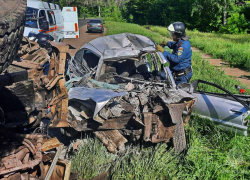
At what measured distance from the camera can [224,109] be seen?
4355 mm

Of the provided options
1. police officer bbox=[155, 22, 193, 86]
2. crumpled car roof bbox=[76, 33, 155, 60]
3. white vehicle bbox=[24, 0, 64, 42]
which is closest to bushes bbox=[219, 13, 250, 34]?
white vehicle bbox=[24, 0, 64, 42]

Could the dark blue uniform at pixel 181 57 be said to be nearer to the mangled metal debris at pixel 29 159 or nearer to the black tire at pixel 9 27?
the mangled metal debris at pixel 29 159

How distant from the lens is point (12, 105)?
3678 millimetres

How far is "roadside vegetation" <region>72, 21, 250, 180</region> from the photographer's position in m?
3.77

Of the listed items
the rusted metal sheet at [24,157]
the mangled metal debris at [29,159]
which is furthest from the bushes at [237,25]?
the rusted metal sheet at [24,157]

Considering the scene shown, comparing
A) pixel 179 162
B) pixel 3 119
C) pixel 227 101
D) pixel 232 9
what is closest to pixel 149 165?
pixel 179 162

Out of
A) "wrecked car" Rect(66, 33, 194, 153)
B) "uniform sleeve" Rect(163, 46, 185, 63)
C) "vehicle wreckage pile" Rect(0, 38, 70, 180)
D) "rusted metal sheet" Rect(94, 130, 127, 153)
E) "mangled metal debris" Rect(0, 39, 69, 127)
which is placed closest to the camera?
"vehicle wreckage pile" Rect(0, 38, 70, 180)

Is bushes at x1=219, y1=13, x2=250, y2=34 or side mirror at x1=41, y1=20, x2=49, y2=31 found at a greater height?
side mirror at x1=41, y1=20, x2=49, y2=31

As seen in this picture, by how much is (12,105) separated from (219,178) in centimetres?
291

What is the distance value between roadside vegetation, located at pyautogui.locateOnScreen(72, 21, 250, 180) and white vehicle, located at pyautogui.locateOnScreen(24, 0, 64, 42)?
8347 millimetres

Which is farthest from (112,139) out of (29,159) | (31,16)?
(31,16)

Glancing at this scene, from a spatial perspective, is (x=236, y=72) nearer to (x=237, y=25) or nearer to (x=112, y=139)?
(x=112, y=139)

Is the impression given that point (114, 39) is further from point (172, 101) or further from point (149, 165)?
point (149, 165)

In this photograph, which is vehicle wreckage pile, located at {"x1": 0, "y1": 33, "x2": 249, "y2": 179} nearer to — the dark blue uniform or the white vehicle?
the dark blue uniform
